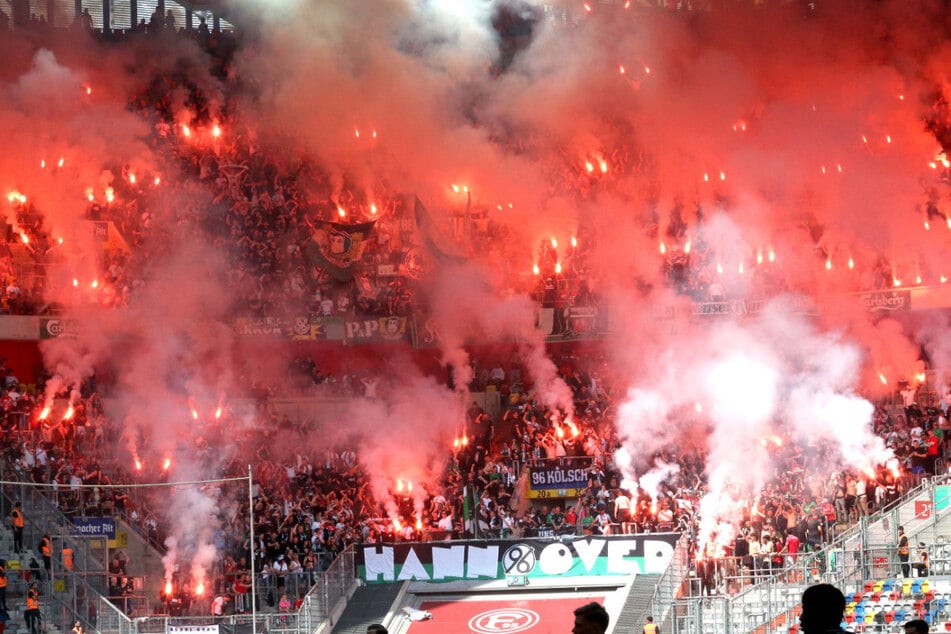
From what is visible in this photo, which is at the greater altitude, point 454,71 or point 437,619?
point 454,71

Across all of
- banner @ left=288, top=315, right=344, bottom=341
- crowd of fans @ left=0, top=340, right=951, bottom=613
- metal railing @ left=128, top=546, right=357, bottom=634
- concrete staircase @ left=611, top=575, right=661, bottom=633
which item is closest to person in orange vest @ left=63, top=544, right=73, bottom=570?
crowd of fans @ left=0, top=340, right=951, bottom=613

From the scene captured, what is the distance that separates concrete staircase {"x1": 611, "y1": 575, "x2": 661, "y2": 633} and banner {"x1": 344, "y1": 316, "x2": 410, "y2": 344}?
28.3 feet

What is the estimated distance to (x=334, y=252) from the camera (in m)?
30.6

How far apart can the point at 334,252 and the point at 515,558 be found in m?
8.85

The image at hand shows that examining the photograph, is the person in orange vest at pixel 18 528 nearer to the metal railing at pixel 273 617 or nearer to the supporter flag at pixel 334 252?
the metal railing at pixel 273 617

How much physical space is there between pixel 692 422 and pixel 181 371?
33.2 feet

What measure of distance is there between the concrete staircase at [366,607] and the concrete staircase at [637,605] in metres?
3.78

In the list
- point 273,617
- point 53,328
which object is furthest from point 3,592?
point 53,328

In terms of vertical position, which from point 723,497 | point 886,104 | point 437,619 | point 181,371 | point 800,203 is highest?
point 886,104

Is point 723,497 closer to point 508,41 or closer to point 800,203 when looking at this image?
point 800,203

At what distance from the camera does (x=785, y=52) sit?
114 ft

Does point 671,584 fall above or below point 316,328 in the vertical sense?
below

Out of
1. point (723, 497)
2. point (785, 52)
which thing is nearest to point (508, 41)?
point (785, 52)

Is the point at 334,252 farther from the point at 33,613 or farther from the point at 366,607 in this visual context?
the point at 33,613
